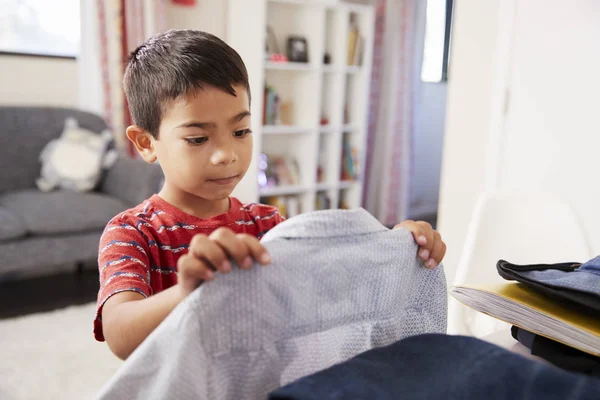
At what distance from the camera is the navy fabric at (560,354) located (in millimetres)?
688

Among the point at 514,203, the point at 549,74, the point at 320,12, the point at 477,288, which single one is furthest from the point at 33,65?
the point at 477,288

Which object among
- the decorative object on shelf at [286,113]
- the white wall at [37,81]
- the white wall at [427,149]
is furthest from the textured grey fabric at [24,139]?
the white wall at [427,149]

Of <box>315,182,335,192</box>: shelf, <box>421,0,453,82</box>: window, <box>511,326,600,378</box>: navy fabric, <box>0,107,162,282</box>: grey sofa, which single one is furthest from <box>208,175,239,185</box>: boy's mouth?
<box>421,0,453,82</box>: window

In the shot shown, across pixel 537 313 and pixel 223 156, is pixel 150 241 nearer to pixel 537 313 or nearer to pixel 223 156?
pixel 223 156

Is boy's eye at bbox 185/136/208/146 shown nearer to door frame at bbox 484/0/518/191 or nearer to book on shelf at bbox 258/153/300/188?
door frame at bbox 484/0/518/191

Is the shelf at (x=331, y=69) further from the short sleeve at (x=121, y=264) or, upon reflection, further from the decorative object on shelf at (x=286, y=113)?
the short sleeve at (x=121, y=264)

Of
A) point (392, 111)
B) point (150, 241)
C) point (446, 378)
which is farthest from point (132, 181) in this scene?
point (446, 378)

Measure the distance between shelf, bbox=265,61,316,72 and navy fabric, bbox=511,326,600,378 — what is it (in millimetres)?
3613

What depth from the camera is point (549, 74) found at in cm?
198

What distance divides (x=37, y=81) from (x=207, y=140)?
3.44m

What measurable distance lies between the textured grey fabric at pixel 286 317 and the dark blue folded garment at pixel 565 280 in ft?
0.65

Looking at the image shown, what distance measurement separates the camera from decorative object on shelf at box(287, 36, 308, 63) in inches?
174

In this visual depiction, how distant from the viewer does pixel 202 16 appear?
4316 mm

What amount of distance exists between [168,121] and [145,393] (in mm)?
482
